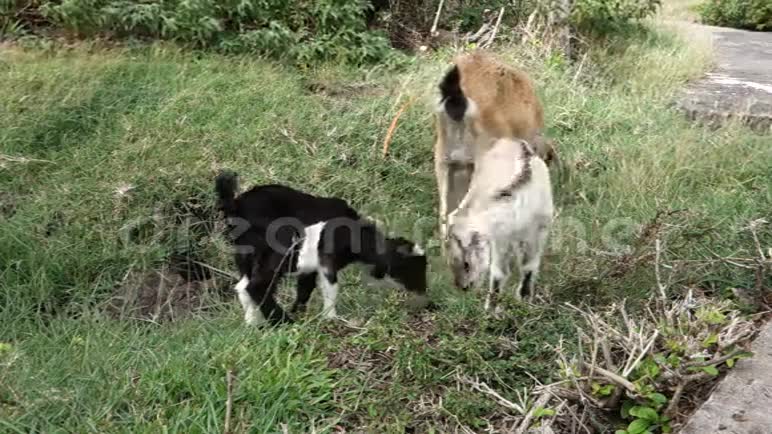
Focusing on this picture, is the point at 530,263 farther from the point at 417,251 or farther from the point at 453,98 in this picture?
the point at 453,98

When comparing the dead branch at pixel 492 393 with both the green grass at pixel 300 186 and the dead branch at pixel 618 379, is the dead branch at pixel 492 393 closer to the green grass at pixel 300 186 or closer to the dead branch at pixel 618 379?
the green grass at pixel 300 186

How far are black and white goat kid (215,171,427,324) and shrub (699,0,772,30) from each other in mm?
12468

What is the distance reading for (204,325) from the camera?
3990mm

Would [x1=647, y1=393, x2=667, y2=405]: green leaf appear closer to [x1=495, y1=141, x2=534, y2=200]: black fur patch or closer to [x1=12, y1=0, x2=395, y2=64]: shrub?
[x1=495, y1=141, x2=534, y2=200]: black fur patch

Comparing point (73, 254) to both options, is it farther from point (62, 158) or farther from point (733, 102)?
point (733, 102)

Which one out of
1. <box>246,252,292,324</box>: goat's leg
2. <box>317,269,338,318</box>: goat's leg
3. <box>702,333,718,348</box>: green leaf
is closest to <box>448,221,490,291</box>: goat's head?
<box>317,269,338,318</box>: goat's leg

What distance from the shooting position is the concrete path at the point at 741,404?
3039 millimetres

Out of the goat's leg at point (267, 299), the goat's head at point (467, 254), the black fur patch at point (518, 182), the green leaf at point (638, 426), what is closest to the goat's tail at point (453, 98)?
the black fur patch at point (518, 182)

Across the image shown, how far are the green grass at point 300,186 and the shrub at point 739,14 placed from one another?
7301mm

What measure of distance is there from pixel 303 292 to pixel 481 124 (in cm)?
146

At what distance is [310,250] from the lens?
4039 mm

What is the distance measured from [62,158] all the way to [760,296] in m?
4.23

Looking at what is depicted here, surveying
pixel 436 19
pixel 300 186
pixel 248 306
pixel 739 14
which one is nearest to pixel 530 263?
pixel 248 306

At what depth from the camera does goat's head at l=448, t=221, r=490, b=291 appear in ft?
13.3
